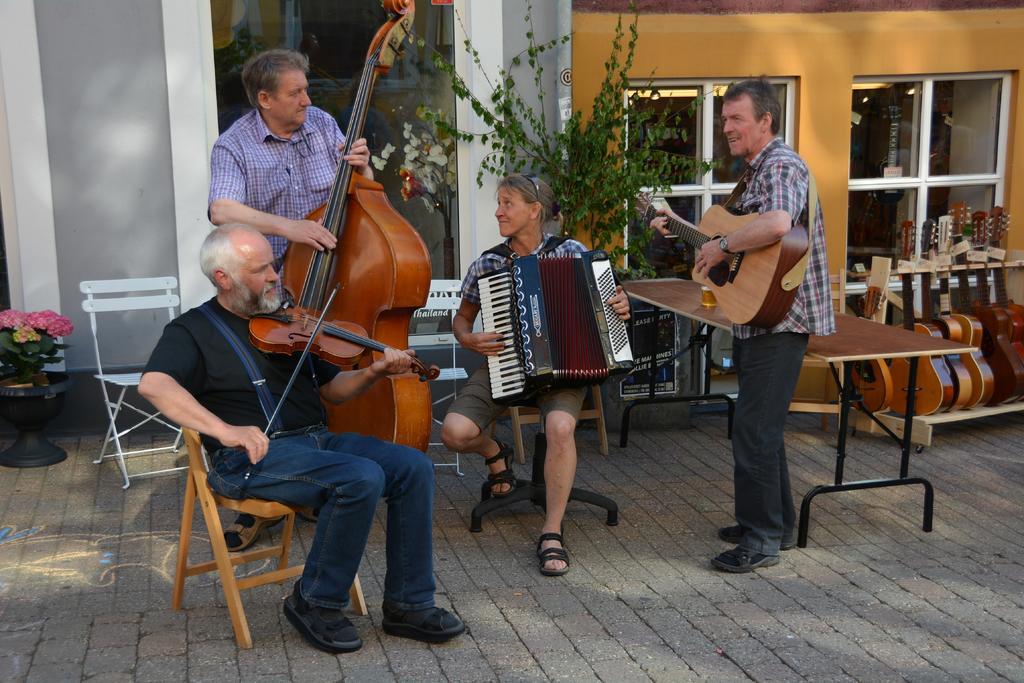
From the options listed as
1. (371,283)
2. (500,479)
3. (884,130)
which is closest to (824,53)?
(884,130)

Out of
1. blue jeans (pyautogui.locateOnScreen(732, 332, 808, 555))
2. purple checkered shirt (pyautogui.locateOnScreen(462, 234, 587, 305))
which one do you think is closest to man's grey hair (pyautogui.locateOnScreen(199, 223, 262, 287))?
purple checkered shirt (pyautogui.locateOnScreen(462, 234, 587, 305))

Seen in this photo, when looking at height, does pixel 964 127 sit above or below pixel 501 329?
above

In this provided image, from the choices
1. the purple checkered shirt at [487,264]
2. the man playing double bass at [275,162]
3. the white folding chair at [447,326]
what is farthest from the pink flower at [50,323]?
the purple checkered shirt at [487,264]

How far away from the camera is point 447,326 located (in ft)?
21.9

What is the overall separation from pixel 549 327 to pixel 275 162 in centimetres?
137

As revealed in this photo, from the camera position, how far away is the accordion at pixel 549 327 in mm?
4352

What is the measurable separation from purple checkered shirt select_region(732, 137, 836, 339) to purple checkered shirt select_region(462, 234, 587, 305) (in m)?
0.72

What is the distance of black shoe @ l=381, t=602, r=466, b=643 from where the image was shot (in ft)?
12.0

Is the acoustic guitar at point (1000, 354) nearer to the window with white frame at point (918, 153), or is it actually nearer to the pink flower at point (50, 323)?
the window with white frame at point (918, 153)

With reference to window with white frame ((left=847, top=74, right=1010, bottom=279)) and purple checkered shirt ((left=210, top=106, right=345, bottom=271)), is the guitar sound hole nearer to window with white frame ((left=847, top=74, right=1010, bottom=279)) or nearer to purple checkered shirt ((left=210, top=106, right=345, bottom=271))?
purple checkered shirt ((left=210, top=106, right=345, bottom=271))

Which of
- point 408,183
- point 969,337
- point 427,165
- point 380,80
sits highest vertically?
point 380,80

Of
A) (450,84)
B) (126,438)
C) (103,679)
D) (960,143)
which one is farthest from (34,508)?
(960,143)

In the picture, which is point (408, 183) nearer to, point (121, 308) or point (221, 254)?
point (121, 308)

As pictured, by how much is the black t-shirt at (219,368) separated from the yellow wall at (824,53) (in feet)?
10.9
